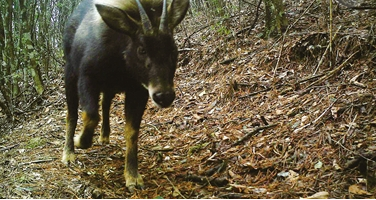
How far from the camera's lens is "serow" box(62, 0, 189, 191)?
335 cm

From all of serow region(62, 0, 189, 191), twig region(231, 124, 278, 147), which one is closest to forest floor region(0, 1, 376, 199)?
twig region(231, 124, 278, 147)

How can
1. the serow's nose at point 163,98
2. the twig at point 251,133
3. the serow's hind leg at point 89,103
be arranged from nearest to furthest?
the serow's nose at point 163,98, the serow's hind leg at point 89,103, the twig at point 251,133

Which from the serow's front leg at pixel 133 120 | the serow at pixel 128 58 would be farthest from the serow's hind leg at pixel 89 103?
the serow's front leg at pixel 133 120

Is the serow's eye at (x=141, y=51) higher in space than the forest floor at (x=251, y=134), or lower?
higher

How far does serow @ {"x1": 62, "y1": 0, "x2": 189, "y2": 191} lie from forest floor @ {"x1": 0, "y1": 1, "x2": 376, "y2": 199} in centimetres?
51

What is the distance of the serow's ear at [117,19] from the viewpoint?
3.39 m

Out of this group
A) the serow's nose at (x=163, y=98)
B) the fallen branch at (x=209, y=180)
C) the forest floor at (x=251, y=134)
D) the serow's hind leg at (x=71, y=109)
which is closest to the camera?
the serow's nose at (x=163, y=98)

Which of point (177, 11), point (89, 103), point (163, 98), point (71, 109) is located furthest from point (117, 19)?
point (71, 109)

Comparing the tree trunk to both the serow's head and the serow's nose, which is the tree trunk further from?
the serow's nose

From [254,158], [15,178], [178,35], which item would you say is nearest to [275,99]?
[254,158]

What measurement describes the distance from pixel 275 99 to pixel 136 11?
2571 millimetres

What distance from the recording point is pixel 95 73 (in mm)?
3820

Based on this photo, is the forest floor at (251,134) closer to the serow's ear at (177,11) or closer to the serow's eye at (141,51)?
the serow's eye at (141,51)

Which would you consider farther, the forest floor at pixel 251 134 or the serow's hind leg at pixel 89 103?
the serow's hind leg at pixel 89 103
